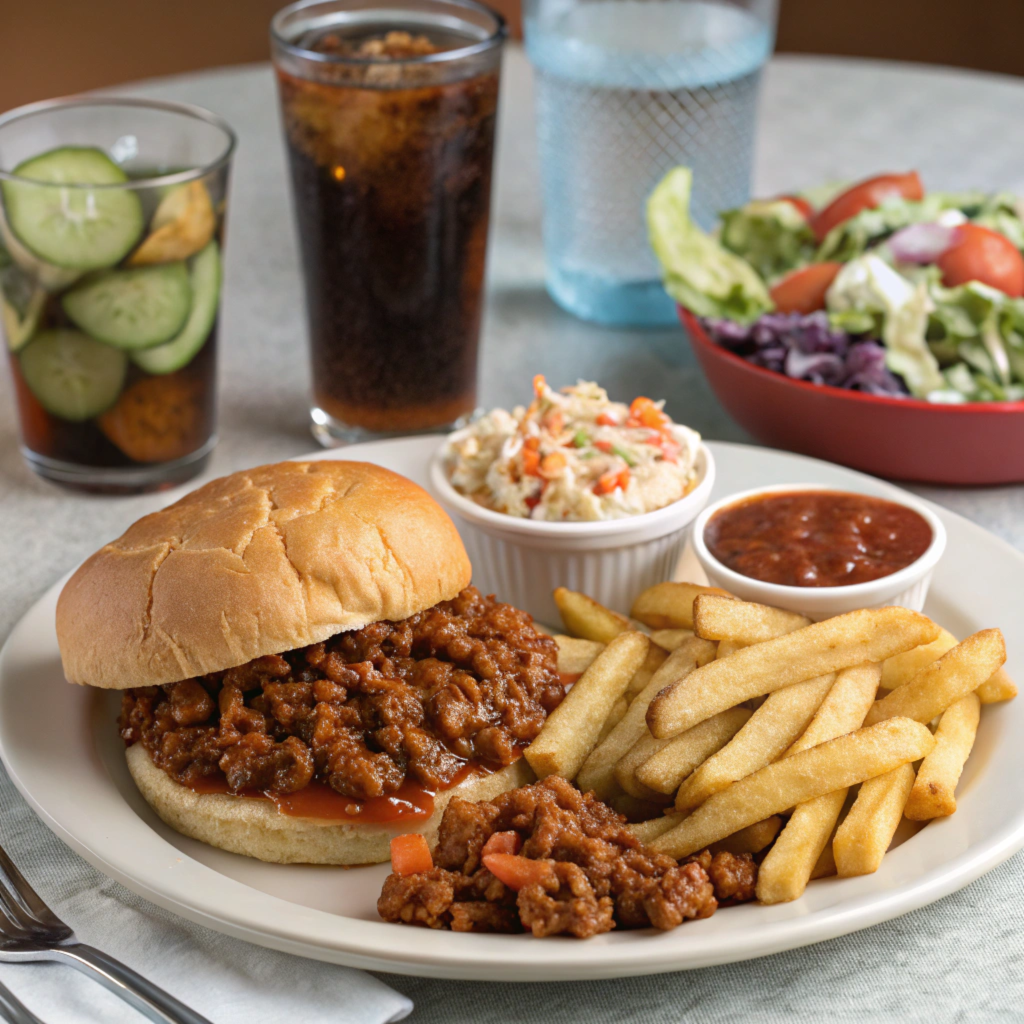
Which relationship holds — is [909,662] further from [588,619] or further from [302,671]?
[302,671]

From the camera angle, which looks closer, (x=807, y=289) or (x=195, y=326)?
(x=195, y=326)

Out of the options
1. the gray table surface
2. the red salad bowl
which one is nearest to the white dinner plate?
the gray table surface

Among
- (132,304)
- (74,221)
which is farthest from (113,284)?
(74,221)

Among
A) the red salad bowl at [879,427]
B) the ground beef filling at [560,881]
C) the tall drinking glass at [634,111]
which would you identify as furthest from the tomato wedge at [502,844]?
the tall drinking glass at [634,111]

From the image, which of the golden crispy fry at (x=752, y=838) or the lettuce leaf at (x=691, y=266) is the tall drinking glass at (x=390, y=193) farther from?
the golden crispy fry at (x=752, y=838)

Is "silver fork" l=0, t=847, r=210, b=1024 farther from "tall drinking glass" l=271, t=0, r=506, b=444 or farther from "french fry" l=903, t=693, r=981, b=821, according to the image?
"tall drinking glass" l=271, t=0, r=506, b=444

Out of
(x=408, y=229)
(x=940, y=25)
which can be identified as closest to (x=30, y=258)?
(x=408, y=229)
